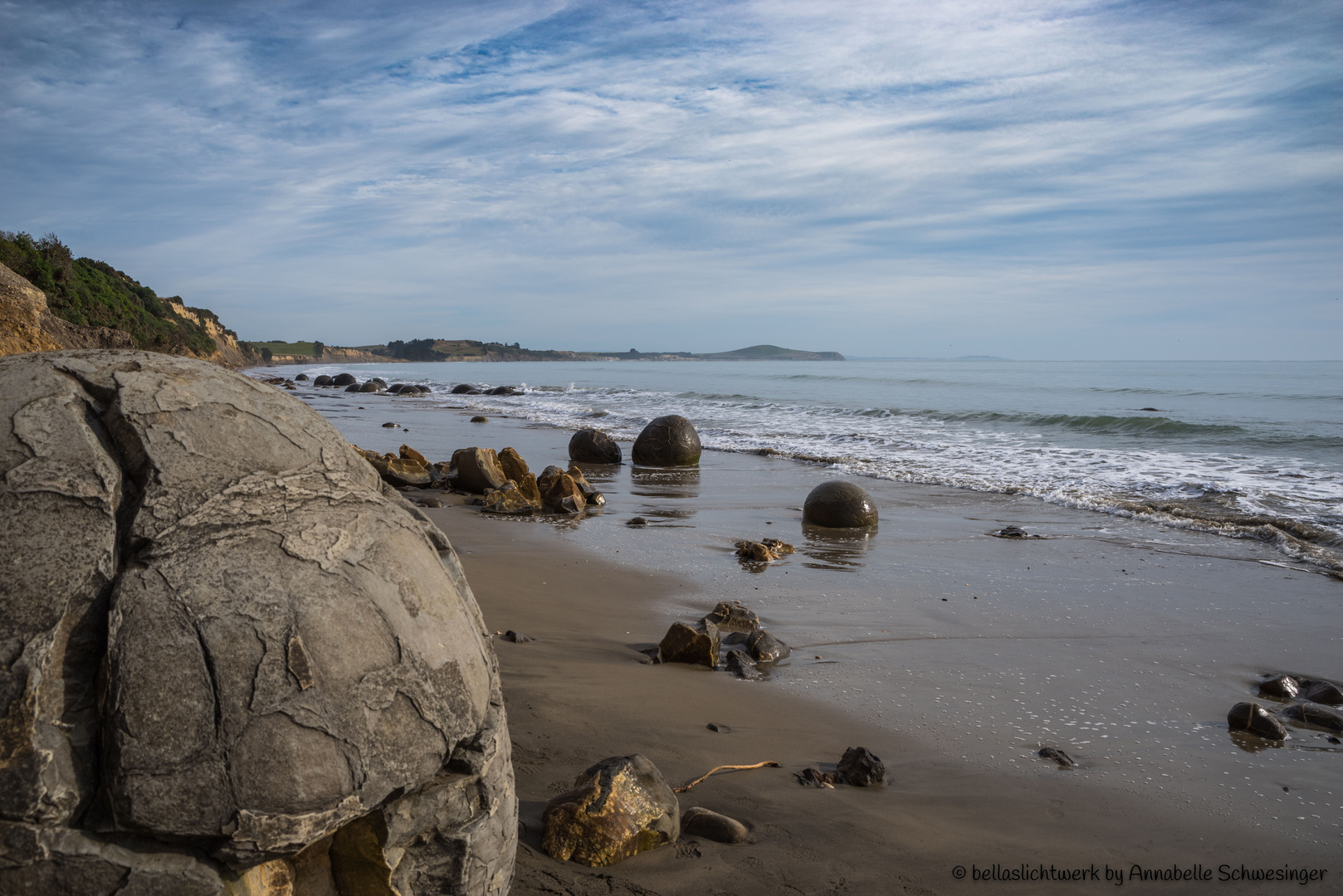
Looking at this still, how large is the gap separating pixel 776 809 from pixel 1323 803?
241 centimetres

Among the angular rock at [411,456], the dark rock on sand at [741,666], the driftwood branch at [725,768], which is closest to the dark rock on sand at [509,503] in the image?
the angular rock at [411,456]

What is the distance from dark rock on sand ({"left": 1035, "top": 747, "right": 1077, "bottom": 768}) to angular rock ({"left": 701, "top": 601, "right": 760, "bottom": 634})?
203 cm

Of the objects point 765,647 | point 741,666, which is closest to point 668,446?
point 765,647

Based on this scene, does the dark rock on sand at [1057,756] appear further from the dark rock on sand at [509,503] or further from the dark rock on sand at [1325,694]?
the dark rock on sand at [509,503]

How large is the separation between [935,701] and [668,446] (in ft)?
33.7

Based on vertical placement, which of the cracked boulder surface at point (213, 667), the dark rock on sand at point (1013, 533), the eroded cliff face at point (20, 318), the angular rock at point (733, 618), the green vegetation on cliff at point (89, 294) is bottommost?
the angular rock at point (733, 618)

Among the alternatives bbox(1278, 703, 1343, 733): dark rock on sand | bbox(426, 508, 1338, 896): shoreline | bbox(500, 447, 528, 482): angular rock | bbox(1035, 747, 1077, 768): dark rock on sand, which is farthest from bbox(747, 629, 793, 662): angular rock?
bbox(500, 447, 528, 482): angular rock

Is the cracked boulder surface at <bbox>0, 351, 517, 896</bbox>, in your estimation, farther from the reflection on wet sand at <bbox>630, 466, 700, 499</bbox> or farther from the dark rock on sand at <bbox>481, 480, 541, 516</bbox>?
the reflection on wet sand at <bbox>630, 466, 700, 499</bbox>

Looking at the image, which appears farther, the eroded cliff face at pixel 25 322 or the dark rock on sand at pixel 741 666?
the eroded cliff face at pixel 25 322

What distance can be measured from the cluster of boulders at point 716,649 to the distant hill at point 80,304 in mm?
3658

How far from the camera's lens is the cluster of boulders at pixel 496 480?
386 inches

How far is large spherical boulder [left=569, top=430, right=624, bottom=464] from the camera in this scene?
14562mm

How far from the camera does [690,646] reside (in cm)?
487

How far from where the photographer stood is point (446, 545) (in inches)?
102
